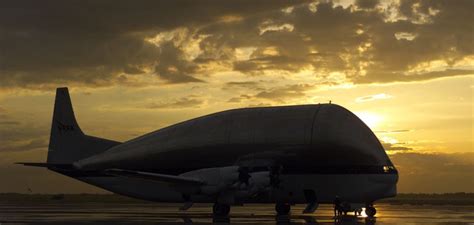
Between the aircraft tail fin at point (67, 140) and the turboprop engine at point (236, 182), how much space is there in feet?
53.2

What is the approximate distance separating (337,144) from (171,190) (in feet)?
44.6

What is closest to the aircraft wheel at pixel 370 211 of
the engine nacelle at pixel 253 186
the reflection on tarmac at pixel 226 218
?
the reflection on tarmac at pixel 226 218

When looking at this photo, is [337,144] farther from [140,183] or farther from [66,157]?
[66,157]

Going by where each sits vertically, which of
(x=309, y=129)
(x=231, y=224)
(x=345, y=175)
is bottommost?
(x=231, y=224)

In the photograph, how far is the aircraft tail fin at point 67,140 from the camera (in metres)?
55.4

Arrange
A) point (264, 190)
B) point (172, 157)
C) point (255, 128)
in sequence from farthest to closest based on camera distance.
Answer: point (172, 157) → point (255, 128) → point (264, 190)

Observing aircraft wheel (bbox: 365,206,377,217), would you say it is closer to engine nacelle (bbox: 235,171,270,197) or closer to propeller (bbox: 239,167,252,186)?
engine nacelle (bbox: 235,171,270,197)

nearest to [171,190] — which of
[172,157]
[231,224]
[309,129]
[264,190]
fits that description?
[172,157]

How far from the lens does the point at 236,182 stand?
4097cm

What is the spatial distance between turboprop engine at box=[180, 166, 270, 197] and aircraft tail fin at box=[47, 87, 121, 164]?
1620cm

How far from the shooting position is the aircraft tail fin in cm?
5541

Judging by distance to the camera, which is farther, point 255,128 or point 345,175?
point 255,128

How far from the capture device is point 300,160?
42.4 m

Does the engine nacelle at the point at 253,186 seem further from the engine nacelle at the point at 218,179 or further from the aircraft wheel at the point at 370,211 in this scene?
the aircraft wheel at the point at 370,211
